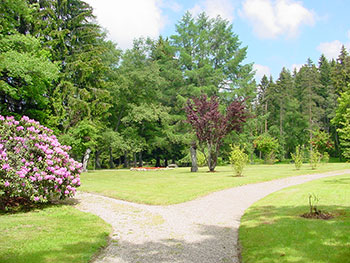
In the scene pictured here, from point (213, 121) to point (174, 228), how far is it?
16.2 meters

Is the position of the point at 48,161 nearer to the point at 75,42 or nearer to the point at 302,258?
the point at 302,258

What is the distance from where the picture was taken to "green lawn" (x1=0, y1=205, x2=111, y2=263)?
4.74 m

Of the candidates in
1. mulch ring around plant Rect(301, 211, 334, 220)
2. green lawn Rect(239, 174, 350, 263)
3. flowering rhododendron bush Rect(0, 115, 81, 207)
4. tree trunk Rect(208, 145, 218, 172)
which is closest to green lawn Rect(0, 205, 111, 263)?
flowering rhododendron bush Rect(0, 115, 81, 207)

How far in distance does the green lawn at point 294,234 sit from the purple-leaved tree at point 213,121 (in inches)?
532

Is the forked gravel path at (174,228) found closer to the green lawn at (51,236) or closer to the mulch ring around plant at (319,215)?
the green lawn at (51,236)

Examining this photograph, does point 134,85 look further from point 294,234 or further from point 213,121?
point 294,234

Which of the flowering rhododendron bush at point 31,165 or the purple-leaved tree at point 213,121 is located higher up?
the purple-leaved tree at point 213,121

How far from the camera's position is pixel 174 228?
6.59 meters

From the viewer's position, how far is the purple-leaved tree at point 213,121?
72.2ft

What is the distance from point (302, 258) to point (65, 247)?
13.4 ft

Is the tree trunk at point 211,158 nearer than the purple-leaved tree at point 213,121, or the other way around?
the purple-leaved tree at point 213,121

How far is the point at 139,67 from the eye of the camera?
36.9m

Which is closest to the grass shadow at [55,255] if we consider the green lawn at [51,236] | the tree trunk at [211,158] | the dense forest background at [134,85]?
the green lawn at [51,236]

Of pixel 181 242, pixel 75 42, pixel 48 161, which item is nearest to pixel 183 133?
pixel 75 42
